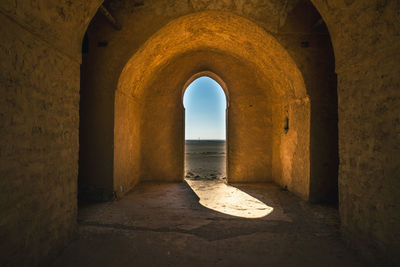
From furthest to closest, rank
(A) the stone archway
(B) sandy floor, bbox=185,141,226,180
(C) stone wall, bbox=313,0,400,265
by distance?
1. (B) sandy floor, bbox=185,141,226,180
2. (A) the stone archway
3. (C) stone wall, bbox=313,0,400,265

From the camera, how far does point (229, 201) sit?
19.9 feet

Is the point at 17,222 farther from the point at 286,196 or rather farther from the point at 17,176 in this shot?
the point at 286,196

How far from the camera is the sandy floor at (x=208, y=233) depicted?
10.5ft

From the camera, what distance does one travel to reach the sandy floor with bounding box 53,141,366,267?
3186 millimetres

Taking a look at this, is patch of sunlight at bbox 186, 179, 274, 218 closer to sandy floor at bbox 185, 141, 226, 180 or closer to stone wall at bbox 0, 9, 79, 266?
sandy floor at bbox 185, 141, 226, 180

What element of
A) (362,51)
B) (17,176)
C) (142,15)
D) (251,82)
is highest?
(142,15)

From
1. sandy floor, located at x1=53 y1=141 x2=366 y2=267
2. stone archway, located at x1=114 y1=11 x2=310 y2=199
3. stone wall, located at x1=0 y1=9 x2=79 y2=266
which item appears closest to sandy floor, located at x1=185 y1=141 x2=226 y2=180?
stone archway, located at x1=114 y1=11 x2=310 y2=199

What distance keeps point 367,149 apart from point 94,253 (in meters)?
4.31

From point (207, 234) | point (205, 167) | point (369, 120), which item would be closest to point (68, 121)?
point (207, 234)

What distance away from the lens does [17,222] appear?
8.37 ft

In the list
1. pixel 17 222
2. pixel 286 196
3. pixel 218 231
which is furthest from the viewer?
→ pixel 286 196

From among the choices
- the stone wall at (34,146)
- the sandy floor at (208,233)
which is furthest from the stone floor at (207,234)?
the stone wall at (34,146)

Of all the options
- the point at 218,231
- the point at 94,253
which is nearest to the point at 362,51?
the point at 218,231

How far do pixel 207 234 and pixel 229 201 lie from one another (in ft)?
7.21
